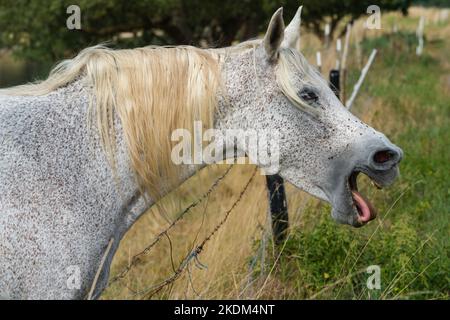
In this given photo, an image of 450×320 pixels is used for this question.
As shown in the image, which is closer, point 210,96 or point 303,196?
point 210,96

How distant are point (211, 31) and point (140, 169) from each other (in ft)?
44.2

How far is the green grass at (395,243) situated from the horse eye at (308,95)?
1320 mm

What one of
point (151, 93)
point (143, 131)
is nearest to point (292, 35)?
point (151, 93)

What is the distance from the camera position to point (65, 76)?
10.3 feet

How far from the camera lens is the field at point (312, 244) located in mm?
4547

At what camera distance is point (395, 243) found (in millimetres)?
4770

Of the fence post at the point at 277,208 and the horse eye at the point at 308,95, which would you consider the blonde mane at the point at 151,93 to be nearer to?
the horse eye at the point at 308,95

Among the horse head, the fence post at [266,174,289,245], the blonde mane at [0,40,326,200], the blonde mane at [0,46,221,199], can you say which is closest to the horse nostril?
the horse head

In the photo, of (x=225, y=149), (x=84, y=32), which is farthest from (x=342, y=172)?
(x=84, y=32)

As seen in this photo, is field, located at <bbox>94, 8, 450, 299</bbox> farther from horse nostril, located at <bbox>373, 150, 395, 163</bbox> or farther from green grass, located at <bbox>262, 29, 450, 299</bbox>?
horse nostril, located at <bbox>373, 150, 395, 163</bbox>

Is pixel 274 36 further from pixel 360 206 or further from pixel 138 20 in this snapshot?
pixel 138 20

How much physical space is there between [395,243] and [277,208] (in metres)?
0.83
